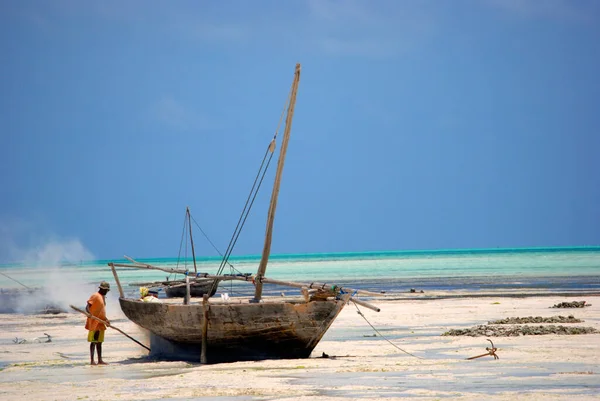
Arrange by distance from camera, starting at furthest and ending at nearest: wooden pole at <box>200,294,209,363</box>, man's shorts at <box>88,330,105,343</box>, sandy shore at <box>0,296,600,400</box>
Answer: man's shorts at <box>88,330,105,343</box> → wooden pole at <box>200,294,209,363</box> → sandy shore at <box>0,296,600,400</box>

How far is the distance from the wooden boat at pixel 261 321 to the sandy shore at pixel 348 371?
1.51ft

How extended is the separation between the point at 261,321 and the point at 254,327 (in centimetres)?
22

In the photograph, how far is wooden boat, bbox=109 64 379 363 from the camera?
15164 millimetres

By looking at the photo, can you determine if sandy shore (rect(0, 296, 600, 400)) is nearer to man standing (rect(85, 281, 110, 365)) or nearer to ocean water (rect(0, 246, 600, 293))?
man standing (rect(85, 281, 110, 365))

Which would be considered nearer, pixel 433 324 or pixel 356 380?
pixel 356 380

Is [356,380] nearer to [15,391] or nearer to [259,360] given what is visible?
[259,360]

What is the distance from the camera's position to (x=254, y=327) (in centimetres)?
1544

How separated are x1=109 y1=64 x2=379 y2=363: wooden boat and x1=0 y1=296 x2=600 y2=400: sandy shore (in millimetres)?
461

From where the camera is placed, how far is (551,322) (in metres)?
20.4

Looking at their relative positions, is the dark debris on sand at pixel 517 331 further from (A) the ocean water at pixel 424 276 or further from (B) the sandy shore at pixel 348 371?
(A) the ocean water at pixel 424 276

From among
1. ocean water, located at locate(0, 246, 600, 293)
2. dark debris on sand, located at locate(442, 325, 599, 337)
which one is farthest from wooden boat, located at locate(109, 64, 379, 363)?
ocean water, located at locate(0, 246, 600, 293)

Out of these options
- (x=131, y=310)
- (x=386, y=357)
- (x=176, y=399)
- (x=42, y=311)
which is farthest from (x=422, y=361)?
(x=42, y=311)

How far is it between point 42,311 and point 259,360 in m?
19.8

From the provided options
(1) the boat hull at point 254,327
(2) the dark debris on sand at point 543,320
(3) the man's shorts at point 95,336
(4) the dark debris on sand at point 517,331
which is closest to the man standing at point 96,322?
(3) the man's shorts at point 95,336
